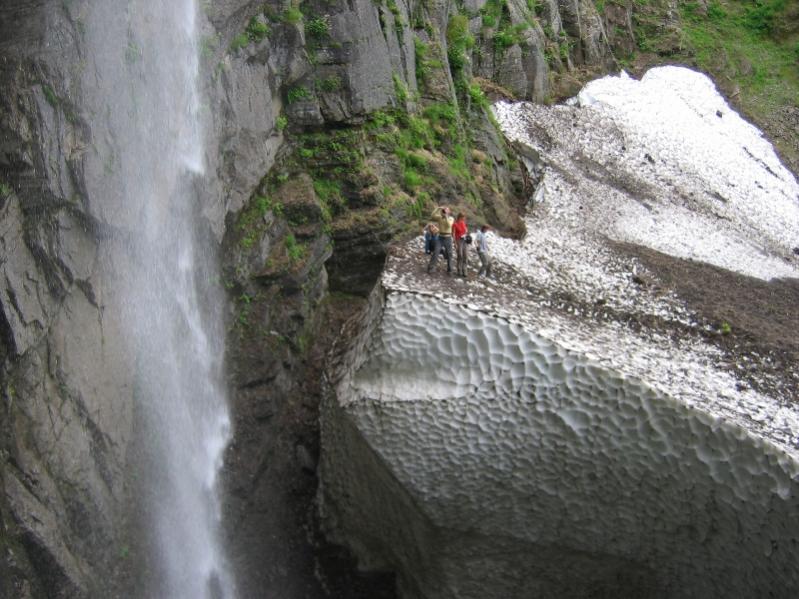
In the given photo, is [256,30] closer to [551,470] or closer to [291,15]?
[291,15]

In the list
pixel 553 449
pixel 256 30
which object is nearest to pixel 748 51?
pixel 256 30

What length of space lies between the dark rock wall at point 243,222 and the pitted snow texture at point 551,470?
2167mm

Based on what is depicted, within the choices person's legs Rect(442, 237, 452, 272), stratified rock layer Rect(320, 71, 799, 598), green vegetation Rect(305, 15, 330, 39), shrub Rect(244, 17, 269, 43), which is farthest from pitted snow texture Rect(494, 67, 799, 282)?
shrub Rect(244, 17, 269, 43)

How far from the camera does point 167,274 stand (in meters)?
11.8

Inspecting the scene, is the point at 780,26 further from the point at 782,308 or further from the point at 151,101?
the point at 151,101

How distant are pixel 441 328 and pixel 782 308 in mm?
8268

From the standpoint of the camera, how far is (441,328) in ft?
36.3

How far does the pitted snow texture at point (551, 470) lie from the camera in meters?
9.80

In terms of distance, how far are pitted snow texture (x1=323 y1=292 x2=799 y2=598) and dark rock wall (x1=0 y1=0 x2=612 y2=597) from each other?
217 cm

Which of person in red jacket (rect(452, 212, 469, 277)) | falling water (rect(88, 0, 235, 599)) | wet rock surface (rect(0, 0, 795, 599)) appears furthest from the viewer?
person in red jacket (rect(452, 212, 469, 277))

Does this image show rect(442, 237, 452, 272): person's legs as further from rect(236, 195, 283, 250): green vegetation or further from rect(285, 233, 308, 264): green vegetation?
rect(236, 195, 283, 250): green vegetation

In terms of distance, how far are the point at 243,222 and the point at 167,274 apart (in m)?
1.95

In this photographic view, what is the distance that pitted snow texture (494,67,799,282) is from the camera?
18484 millimetres

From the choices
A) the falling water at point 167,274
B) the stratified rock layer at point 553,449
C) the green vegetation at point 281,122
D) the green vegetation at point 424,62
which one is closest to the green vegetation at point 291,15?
the green vegetation at point 281,122
